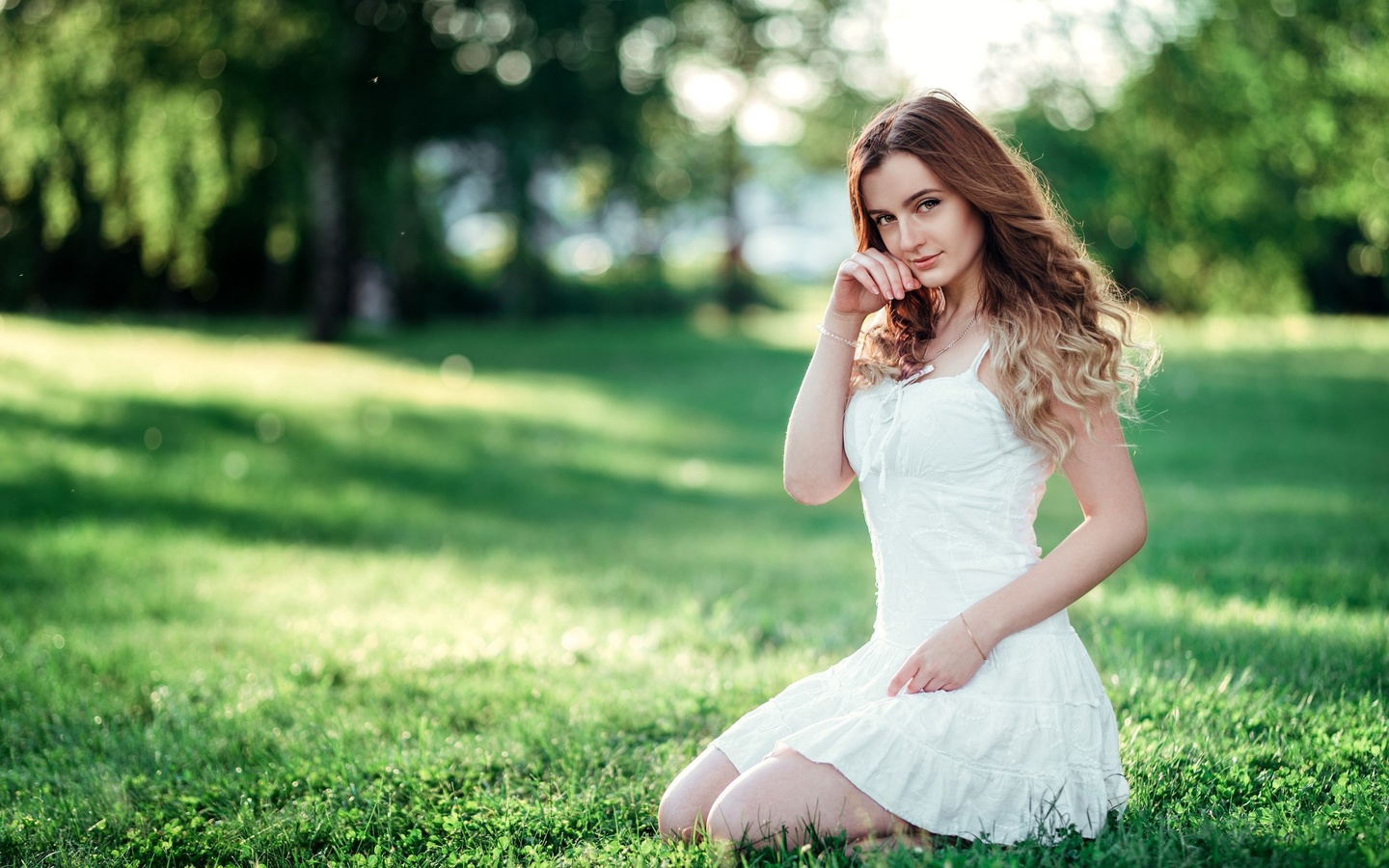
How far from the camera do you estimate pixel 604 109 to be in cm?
1448

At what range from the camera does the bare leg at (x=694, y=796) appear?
2689 mm

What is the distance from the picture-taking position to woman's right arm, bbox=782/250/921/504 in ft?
9.07

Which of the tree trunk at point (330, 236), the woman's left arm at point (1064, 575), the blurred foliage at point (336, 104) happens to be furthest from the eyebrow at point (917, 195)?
the tree trunk at point (330, 236)

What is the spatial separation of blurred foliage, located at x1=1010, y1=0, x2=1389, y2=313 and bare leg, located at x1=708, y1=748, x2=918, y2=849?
6.73m

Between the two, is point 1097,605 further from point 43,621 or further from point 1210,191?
point 1210,191

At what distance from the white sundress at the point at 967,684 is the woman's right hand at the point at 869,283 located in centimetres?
23

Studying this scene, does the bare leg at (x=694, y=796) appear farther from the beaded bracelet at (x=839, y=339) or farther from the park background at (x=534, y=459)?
the beaded bracelet at (x=839, y=339)

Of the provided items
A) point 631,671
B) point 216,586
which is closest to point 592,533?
point 216,586

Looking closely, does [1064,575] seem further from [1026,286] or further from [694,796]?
[694,796]

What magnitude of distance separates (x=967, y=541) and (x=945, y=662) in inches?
11.2

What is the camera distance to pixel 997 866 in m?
2.34

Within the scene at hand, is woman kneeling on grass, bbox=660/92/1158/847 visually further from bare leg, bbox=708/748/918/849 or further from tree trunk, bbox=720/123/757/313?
tree trunk, bbox=720/123/757/313

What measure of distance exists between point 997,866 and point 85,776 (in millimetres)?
2683

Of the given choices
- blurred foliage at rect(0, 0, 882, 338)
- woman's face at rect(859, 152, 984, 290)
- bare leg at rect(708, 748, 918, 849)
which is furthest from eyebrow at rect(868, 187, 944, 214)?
blurred foliage at rect(0, 0, 882, 338)
